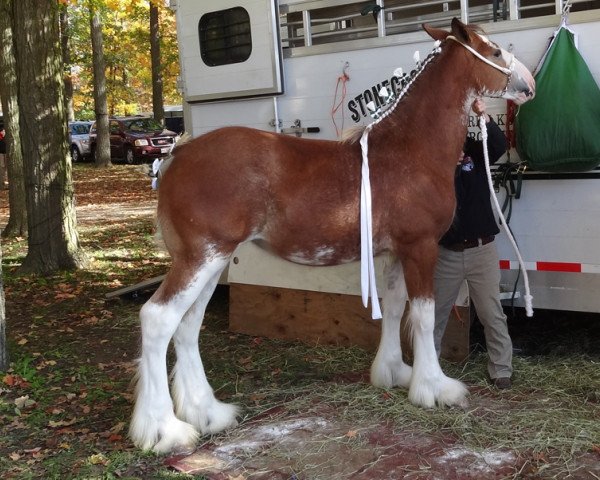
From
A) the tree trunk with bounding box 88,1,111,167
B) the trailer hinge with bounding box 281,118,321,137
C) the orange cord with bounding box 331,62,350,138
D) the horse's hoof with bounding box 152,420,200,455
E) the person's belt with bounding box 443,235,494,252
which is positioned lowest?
the horse's hoof with bounding box 152,420,200,455

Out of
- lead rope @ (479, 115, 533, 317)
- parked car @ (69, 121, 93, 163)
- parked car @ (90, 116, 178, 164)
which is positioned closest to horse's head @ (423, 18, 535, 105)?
lead rope @ (479, 115, 533, 317)

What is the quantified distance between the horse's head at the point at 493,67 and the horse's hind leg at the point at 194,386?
1890 mm

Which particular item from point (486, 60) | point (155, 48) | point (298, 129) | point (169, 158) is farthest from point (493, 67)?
point (155, 48)

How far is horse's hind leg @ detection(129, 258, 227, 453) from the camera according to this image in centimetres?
392

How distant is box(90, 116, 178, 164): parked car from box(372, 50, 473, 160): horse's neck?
66.8 ft

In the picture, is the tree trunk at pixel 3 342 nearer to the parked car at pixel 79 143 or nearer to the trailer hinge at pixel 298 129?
the trailer hinge at pixel 298 129

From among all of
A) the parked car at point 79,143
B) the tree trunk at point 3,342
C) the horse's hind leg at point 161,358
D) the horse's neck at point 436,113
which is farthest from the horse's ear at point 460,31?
the parked car at point 79,143

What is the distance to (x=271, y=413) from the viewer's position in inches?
175

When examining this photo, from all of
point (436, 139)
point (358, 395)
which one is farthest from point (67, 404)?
point (436, 139)

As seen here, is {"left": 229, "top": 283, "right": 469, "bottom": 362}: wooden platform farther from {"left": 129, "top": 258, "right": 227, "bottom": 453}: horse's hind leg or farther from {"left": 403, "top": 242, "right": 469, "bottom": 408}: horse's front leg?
{"left": 129, "top": 258, "right": 227, "bottom": 453}: horse's hind leg

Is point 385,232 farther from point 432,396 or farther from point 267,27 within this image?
point 267,27

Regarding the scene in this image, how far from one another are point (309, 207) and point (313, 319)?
1.95 metres

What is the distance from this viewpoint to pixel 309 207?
4020mm

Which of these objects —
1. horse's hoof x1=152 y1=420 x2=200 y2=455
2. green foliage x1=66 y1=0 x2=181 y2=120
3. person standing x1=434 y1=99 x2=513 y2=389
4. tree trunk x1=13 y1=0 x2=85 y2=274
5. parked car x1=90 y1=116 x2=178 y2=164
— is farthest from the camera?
green foliage x1=66 y1=0 x2=181 y2=120
